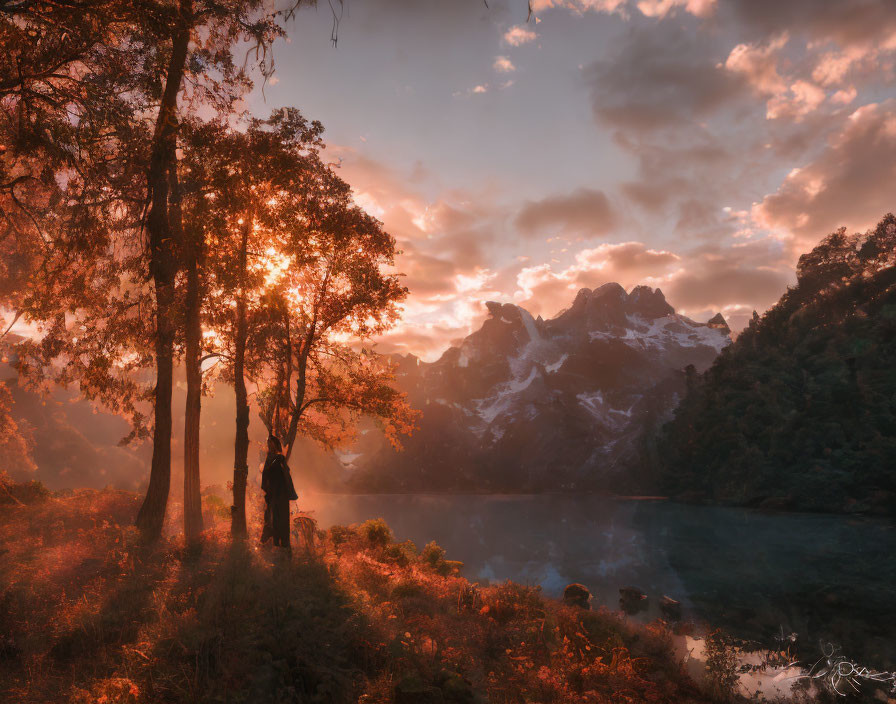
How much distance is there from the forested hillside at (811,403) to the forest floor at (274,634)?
48.7 m

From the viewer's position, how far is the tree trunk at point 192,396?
1345 centimetres

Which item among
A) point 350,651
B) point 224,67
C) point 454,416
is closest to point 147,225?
point 224,67

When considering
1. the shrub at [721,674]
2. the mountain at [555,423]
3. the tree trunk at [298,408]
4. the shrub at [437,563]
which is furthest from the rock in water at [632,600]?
the mountain at [555,423]

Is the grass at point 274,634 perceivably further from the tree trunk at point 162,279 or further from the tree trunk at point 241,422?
the tree trunk at point 162,279

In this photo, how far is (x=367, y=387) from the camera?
53.5 feet

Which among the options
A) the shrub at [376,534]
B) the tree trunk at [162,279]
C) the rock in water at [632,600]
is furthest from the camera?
the rock in water at [632,600]

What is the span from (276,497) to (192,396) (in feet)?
14.7

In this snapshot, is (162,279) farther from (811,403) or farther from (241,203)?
(811,403)

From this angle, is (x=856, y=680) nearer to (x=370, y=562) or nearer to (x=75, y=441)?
(x=370, y=562)

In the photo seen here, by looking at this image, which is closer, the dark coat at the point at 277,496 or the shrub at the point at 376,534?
the dark coat at the point at 277,496

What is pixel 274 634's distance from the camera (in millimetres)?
6188

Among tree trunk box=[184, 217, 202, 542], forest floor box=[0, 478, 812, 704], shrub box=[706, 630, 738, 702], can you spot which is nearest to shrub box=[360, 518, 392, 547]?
forest floor box=[0, 478, 812, 704]

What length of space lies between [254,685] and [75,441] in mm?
109078

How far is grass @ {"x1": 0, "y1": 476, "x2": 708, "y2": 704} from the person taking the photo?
536 centimetres
